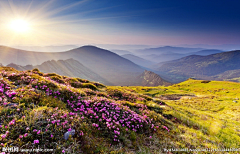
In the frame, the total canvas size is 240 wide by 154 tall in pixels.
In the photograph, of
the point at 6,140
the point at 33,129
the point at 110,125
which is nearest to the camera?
the point at 6,140

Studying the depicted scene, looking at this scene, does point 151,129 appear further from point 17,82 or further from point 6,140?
point 17,82

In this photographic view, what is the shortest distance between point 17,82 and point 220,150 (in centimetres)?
1757

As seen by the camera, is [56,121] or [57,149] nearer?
[57,149]

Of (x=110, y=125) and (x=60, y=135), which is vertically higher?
(x=60, y=135)

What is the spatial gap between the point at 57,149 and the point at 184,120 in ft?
46.6

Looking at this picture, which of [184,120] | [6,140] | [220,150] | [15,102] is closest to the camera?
[6,140]

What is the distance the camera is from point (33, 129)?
4910mm

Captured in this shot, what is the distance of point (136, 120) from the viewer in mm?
9289

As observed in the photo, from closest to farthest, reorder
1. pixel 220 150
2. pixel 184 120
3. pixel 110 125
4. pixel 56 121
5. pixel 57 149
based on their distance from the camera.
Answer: pixel 57 149
pixel 56 121
pixel 110 125
pixel 220 150
pixel 184 120

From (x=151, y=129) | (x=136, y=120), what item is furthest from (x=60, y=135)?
(x=151, y=129)

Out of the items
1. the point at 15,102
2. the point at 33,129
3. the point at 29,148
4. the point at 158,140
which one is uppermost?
the point at 15,102

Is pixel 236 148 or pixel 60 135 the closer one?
pixel 60 135

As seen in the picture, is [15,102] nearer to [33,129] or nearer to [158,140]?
[33,129]

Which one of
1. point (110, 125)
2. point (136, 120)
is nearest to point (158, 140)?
point (136, 120)
